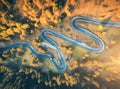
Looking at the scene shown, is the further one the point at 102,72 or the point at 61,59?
the point at 61,59

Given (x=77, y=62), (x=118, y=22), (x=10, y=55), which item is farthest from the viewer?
(x=10, y=55)

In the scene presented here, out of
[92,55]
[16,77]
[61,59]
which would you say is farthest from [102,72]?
[16,77]

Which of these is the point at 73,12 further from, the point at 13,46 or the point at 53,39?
the point at 13,46

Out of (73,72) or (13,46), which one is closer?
(73,72)

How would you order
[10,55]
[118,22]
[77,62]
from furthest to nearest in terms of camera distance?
[10,55]
[77,62]
[118,22]

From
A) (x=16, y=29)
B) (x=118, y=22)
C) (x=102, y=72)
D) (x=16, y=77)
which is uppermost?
(x=118, y=22)

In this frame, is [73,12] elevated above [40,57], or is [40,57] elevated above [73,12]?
[73,12]

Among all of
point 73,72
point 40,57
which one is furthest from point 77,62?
point 40,57

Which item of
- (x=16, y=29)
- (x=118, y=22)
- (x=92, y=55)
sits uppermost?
(x=118, y=22)

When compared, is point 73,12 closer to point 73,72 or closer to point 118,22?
point 118,22
